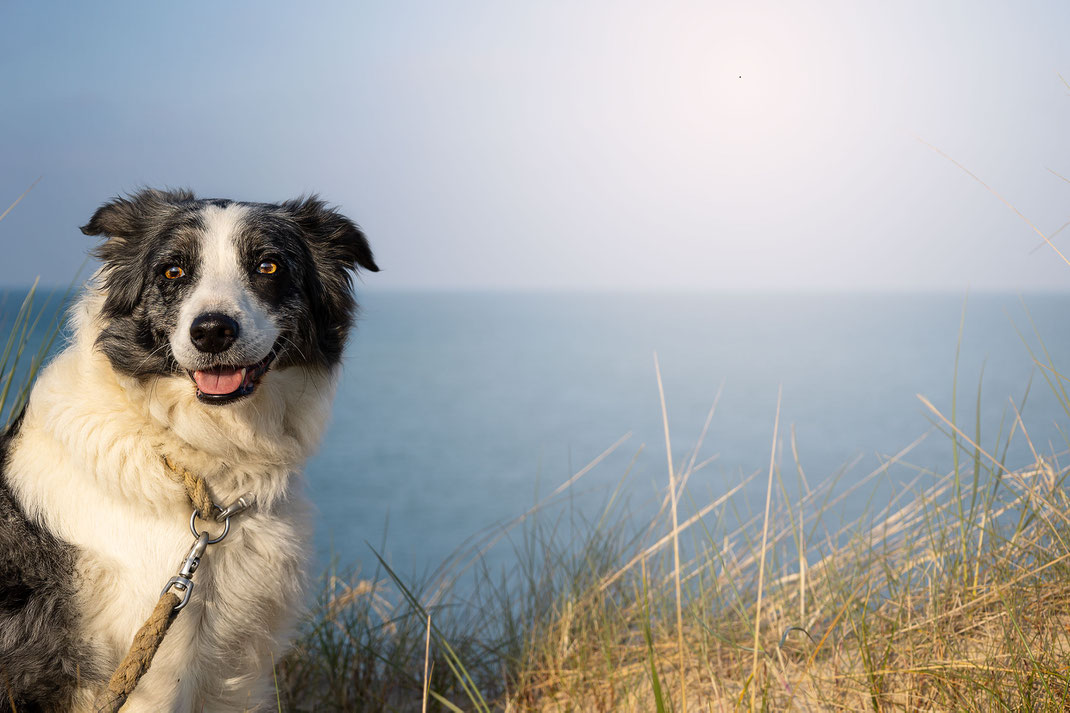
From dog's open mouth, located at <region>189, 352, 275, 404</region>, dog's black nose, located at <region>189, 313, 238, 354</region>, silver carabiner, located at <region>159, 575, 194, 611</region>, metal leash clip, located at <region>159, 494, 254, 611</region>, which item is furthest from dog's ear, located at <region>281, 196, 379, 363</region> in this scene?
silver carabiner, located at <region>159, 575, 194, 611</region>

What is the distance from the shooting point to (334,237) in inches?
120

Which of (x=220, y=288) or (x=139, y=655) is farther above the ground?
(x=220, y=288)

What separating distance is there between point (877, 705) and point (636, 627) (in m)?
1.72

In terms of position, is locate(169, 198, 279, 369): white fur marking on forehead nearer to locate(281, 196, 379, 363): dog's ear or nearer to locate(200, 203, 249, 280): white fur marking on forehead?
locate(200, 203, 249, 280): white fur marking on forehead

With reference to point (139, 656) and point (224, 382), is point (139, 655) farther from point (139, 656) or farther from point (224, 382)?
point (224, 382)

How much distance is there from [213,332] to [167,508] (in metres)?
0.58

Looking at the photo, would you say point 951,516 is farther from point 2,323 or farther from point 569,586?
point 2,323

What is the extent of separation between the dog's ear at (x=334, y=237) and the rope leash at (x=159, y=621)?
1079 millimetres

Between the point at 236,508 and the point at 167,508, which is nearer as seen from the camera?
the point at 167,508

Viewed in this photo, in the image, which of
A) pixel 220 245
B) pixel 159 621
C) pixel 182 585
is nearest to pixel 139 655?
pixel 159 621

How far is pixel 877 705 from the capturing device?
8.39 ft

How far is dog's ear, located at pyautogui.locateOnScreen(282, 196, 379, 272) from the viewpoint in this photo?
3.04 metres

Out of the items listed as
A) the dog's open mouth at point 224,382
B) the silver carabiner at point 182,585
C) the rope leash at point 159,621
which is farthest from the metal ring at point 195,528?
the dog's open mouth at point 224,382

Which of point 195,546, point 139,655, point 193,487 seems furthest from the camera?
point 193,487
